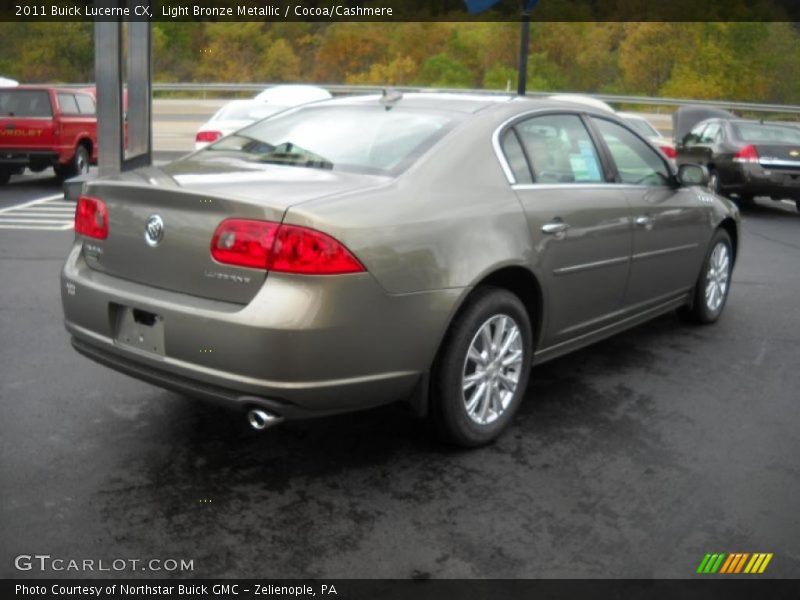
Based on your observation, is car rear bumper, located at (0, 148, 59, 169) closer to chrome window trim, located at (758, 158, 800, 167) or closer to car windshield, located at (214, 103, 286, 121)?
car windshield, located at (214, 103, 286, 121)

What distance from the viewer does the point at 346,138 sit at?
164 inches

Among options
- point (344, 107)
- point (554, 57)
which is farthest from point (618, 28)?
point (344, 107)

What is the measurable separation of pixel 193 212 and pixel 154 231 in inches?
8.6

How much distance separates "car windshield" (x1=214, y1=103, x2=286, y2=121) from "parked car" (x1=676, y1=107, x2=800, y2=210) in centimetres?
670

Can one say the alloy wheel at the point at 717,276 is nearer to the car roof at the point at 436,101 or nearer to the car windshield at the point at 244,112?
the car roof at the point at 436,101

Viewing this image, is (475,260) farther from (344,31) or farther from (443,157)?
(344,31)

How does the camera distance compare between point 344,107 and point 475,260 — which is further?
point 344,107

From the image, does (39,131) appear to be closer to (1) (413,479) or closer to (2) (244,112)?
(2) (244,112)

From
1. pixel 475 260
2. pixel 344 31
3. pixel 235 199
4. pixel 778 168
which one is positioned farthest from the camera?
pixel 344 31

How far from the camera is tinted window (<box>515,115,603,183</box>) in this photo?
14.3 ft

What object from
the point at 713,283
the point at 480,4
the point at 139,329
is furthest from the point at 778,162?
the point at 139,329

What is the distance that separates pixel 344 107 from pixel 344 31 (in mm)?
41634

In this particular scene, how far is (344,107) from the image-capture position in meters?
4.55

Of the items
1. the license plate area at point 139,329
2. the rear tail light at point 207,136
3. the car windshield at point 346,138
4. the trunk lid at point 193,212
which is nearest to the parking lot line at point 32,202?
the rear tail light at point 207,136
